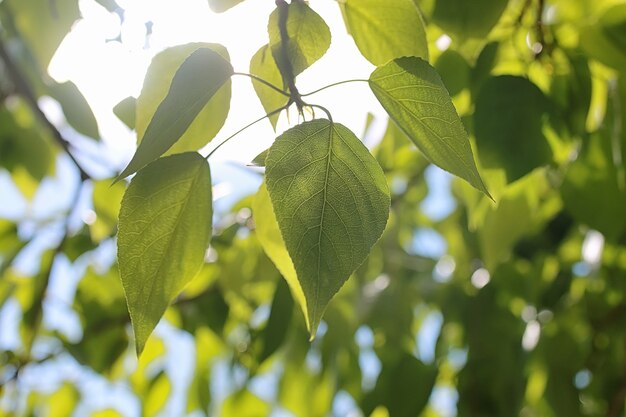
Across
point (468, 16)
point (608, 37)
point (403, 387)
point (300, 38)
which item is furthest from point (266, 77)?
point (403, 387)

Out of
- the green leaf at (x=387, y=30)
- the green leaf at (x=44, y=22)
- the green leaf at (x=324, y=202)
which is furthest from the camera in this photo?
the green leaf at (x=44, y=22)

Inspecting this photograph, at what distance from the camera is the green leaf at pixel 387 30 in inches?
14.9

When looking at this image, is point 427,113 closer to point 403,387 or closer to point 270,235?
point 270,235

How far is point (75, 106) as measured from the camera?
0.62 meters

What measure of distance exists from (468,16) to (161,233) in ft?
0.73

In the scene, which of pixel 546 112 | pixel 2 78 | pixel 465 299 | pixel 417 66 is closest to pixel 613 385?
pixel 465 299

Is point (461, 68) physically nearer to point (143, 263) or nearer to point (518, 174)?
point (518, 174)

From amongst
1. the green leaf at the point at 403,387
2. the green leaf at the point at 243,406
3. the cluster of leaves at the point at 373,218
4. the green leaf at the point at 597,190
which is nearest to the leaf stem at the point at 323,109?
the cluster of leaves at the point at 373,218

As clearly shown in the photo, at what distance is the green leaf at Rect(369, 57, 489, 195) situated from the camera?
11.6 inches

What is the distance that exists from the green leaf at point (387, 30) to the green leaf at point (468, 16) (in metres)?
0.05

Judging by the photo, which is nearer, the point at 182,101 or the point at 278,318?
the point at 182,101

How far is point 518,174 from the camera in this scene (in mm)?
454

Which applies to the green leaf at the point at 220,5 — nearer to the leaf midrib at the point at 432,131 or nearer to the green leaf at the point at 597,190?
the leaf midrib at the point at 432,131

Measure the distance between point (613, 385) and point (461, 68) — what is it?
21.8 inches
